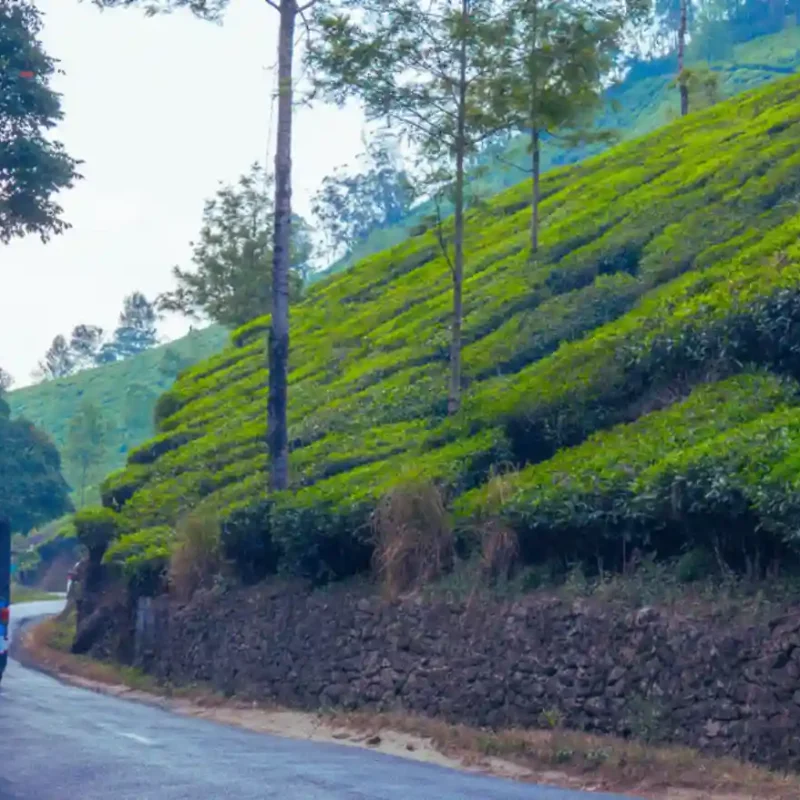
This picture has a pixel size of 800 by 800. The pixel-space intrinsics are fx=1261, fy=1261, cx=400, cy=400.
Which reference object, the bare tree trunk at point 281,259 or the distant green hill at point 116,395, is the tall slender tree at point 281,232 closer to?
the bare tree trunk at point 281,259

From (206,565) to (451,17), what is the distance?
447 inches

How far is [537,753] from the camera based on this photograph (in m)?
13.7

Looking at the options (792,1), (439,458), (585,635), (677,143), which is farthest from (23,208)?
(792,1)

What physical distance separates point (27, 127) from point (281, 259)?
5.47m

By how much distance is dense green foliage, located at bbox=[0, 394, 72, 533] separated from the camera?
66.9 m

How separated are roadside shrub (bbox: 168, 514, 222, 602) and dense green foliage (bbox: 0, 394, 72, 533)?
144 feet

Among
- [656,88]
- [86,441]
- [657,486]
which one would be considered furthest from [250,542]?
[656,88]

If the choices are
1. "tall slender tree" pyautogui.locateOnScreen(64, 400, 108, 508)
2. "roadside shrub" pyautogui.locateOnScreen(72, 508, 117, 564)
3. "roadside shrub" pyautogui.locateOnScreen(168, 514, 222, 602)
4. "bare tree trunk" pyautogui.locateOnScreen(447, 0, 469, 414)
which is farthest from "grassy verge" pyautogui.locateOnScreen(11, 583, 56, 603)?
"bare tree trunk" pyautogui.locateOnScreen(447, 0, 469, 414)

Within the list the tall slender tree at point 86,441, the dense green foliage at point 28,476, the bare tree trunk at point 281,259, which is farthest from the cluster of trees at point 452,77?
the tall slender tree at point 86,441

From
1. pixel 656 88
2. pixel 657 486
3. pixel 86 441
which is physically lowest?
pixel 657 486

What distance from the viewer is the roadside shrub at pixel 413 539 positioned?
18.6 meters

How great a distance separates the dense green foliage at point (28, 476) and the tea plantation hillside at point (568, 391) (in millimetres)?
29550

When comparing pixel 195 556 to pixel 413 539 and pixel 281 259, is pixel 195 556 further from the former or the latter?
pixel 413 539

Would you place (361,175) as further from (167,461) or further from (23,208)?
(23,208)
